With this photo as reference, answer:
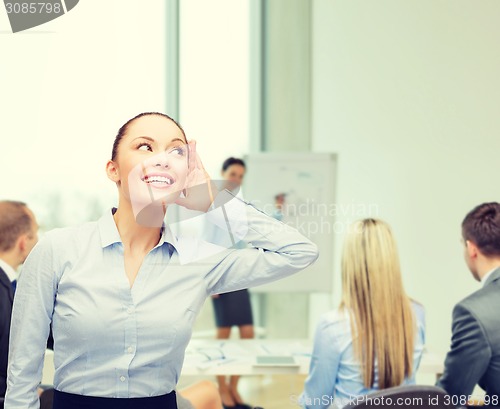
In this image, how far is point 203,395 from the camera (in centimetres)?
242

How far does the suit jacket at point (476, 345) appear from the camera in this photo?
2.23 meters

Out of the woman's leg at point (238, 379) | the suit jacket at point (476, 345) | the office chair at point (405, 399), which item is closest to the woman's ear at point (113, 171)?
the office chair at point (405, 399)

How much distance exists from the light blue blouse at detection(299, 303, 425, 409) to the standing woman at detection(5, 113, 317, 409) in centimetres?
87

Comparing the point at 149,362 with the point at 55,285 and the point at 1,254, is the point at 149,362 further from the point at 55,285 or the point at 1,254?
the point at 1,254

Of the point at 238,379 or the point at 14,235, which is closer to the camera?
the point at 14,235

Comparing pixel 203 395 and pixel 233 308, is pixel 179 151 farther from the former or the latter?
pixel 233 308

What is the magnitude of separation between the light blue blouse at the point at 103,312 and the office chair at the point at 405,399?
404 millimetres

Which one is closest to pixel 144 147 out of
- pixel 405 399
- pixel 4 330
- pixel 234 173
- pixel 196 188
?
pixel 196 188

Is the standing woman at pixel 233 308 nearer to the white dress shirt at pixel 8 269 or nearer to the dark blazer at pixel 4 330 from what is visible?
the white dress shirt at pixel 8 269

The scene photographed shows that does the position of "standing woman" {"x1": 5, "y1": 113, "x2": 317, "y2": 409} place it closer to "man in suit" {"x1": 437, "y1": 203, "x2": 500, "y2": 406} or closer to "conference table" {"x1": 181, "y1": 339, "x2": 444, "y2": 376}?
"man in suit" {"x1": 437, "y1": 203, "x2": 500, "y2": 406}

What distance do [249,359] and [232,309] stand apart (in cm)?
175

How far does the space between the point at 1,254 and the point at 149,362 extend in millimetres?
1384

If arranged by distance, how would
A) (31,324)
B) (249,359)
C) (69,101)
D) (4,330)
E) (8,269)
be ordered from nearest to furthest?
1. (31,324)
2. (4,330)
3. (8,269)
4. (249,359)
5. (69,101)

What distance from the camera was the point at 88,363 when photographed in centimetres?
147
